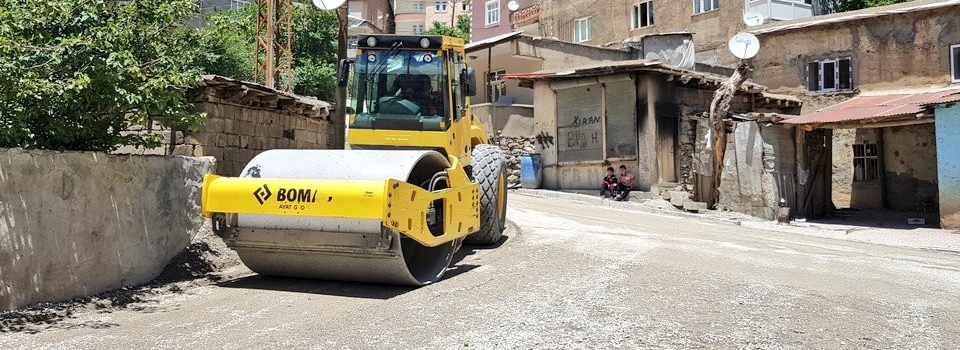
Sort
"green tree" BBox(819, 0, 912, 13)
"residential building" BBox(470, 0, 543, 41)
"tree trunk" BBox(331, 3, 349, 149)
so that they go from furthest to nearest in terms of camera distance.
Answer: "residential building" BBox(470, 0, 543, 41) → "green tree" BBox(819, 0, 912, 13) → "tree trunk" BBox(331, 3, 349, 149)

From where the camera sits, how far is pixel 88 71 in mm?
6242

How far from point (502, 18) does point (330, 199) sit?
37.2m

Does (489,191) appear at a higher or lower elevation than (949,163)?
lower

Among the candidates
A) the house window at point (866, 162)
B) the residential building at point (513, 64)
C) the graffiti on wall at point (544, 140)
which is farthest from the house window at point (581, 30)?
the house window at point (866, 162)

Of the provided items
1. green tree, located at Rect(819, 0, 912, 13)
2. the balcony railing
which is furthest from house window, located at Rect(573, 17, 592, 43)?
green tree, located at Rect(819, 0, 912, 13)

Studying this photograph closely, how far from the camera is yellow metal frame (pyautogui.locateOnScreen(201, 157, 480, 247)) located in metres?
6.12

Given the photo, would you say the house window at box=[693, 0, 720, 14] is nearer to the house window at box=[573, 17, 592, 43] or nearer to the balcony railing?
the balcony railing

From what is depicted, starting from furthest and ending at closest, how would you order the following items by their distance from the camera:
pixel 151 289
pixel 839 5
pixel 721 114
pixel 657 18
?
pixel 657 18 < pixel 839 5 < pixel 721 114 < pixel 151 289

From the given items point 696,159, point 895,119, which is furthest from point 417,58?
point 696,159

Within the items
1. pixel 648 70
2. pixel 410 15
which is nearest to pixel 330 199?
pixel 648 70

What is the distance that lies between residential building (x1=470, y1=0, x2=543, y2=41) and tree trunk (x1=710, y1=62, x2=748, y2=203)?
67.7 feet

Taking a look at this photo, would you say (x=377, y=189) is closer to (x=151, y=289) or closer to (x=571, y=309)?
(x=571, y=309)

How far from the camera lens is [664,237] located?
37.0 ft

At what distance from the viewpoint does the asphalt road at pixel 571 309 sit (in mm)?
4934
